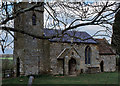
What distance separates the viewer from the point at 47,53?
2312 centimetres

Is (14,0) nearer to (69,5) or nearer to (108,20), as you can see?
(69,5)

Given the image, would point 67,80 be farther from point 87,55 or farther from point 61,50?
point 87,55

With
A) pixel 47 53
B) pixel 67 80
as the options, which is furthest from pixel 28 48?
pixel 67 80

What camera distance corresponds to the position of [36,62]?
2155 cm

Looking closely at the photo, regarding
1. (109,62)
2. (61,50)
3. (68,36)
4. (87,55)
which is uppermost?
(68,36)

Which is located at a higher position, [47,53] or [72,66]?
[47,53]

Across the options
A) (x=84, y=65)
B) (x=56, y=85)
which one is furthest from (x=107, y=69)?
(x=56, y=85)

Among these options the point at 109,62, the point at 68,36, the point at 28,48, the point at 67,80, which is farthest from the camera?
the point at 109,62

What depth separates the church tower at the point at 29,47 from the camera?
20.9m

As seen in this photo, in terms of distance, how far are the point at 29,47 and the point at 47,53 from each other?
2.97 meters

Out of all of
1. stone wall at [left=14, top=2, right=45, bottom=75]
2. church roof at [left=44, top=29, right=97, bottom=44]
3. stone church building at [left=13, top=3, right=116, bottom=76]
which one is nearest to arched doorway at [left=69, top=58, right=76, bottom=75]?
stone church building at [left=13, top=3, right=116, bottom=76]

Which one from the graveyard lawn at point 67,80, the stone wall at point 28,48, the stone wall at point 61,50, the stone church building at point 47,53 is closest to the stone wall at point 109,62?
the stone church building at point 47,53

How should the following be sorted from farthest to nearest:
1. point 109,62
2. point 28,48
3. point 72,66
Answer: point 109,62
point 72,66
point 28,48

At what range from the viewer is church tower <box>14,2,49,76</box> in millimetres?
20859
